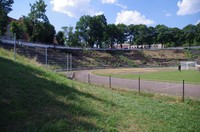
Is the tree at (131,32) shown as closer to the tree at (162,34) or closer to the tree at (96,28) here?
the tree at (162,34)

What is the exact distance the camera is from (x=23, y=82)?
991 cm

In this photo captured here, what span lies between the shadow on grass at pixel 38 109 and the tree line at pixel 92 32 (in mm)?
54661

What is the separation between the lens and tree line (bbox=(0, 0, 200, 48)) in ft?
265

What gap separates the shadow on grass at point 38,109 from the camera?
6082 millimetres

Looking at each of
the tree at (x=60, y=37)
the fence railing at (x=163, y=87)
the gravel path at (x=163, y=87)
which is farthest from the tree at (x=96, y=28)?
the fence railing at (x=163, y=87)

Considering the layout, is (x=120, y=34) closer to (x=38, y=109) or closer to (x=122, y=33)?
(x=122, y=33)

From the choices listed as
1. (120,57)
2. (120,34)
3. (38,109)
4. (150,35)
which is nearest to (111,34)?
(120,34)

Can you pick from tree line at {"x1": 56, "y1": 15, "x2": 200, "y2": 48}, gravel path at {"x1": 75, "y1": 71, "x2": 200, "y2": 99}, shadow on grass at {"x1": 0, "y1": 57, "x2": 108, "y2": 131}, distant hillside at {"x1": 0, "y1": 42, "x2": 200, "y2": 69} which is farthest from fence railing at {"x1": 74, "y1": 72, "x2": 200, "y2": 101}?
tree line at {"x1": 56, "y1": 15, "x2": 200, "y2": 48}

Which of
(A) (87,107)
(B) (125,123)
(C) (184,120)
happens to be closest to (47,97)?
(A) (87,107)

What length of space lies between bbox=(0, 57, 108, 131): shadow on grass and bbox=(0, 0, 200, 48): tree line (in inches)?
2152

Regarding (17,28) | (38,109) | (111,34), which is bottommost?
(38,109)

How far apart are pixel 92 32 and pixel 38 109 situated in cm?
11005

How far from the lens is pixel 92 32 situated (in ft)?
381

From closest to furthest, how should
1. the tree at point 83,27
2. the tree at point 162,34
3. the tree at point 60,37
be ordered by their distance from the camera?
the tree at point 60,37 → the tree at point 83,27 → the tree at point 162,34
